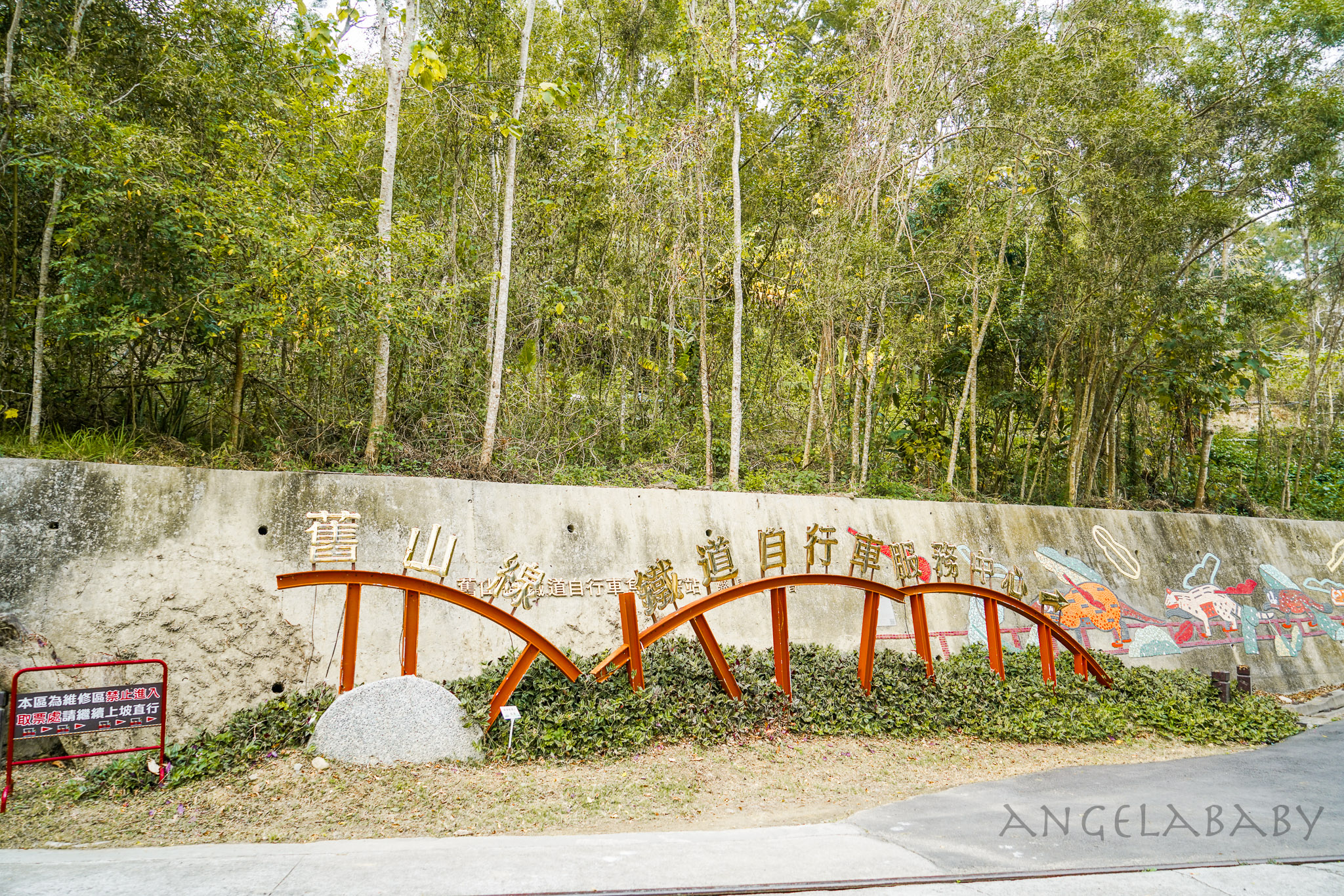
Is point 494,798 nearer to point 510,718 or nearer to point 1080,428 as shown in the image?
point 510,718

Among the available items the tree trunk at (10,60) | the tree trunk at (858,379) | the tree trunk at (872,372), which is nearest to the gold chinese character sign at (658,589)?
the tree trunk at (858,379)

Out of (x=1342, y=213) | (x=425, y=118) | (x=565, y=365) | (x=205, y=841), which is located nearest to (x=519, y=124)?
(x=425, y=118)

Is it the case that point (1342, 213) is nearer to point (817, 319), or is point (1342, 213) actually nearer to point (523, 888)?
point (817, 319)

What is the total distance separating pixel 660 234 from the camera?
7656 mm

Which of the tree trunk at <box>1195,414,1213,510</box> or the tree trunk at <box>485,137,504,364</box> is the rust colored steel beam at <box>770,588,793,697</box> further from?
the tree trunk at <box>1195,414,1213,510</box>

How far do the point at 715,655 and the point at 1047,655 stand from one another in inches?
136

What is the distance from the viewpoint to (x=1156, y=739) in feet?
19.6

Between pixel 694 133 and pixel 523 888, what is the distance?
668 cm

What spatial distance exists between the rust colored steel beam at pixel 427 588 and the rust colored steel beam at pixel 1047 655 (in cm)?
443

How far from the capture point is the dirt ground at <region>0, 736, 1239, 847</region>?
3352 millimetres

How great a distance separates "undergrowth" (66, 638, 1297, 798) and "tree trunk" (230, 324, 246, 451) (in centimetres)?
224

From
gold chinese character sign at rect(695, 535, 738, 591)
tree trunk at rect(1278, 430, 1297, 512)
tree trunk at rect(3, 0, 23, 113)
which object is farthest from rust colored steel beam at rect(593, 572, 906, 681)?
tree trunk at rect(1278, 430, 1297, 512)

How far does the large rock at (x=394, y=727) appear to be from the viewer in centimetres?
403

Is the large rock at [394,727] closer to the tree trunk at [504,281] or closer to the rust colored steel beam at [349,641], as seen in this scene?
the rust colored steel beam at [349,641]
